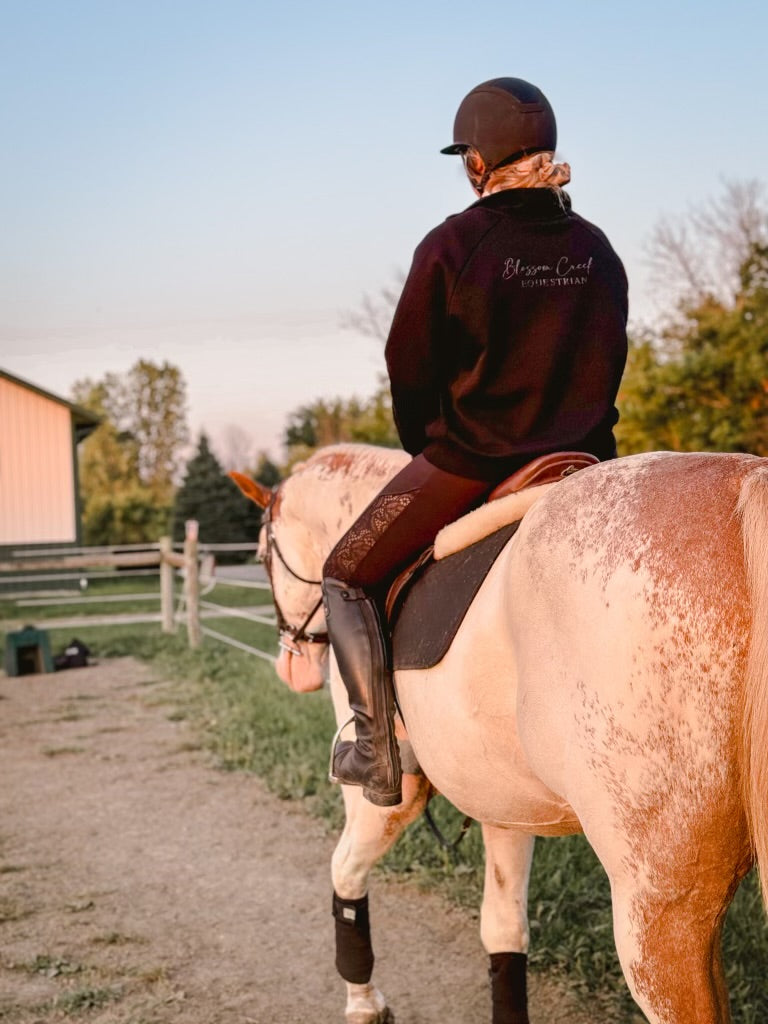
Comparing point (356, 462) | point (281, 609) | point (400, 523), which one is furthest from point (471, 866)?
point (400, 523)

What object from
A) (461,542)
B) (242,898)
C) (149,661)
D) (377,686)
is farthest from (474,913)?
(149,661)

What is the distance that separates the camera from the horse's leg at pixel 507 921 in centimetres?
326

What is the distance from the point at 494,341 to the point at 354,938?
7.35 ft

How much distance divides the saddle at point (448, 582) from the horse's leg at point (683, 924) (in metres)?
0.78

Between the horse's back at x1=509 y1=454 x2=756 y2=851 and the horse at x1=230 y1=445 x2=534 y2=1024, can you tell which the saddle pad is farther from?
the horse at x1=230 y1=445 x2=534 y2=1024

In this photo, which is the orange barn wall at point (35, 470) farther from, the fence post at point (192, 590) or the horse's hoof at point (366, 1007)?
the horse's hoof at point (366, 1007)

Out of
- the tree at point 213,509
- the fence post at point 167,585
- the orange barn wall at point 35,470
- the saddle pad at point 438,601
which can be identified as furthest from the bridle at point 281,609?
the tree at point 213,509

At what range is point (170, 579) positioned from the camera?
1529 centimetres

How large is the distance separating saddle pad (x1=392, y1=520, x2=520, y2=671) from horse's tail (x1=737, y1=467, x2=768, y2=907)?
29.4 inches

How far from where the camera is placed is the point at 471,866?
502 centimetres

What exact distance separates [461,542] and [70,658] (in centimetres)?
1150

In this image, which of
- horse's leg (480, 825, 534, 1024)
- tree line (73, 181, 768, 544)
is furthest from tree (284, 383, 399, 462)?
horse's leg (480, 825, 534, 1024)

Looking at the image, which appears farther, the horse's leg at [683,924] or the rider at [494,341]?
the rider at [494,341]

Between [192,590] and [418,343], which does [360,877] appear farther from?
[192,590]
